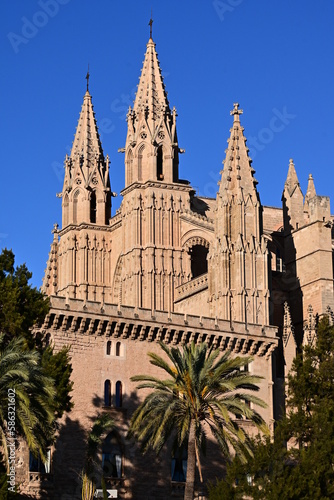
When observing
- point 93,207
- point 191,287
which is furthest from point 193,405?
point 93,207

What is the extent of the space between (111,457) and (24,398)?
1256 cm

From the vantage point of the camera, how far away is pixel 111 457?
60.9 metres

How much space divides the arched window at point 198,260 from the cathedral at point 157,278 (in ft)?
0.48

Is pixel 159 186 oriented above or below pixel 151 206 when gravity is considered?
above

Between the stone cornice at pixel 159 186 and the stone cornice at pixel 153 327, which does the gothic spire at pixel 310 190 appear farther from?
the stone cornice at pixel 153 327

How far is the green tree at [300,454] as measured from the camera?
52.3 m

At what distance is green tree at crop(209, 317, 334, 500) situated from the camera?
5228 cm

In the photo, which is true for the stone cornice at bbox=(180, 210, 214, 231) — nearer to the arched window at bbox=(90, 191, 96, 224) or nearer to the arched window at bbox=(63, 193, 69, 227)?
the arched window at bbox=(90, 191, 96, 224)

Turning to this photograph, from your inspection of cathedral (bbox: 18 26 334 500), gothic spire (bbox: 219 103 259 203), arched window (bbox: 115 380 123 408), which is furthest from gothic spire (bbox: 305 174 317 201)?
arched window (bbox: 115 380 123 408)

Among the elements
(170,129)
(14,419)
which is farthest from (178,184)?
(14,419)

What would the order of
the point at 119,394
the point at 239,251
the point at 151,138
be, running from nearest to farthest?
the point at 119,394 → the point at 239,251 → the point at 151,138

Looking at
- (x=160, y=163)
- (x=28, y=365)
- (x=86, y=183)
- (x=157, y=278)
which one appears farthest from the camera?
(x=86, y=183)

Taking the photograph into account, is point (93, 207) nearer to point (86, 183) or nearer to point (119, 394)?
point (86, 183)

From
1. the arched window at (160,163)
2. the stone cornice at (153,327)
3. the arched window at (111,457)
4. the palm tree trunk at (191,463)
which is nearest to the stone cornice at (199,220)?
the arched window at (160,163)
